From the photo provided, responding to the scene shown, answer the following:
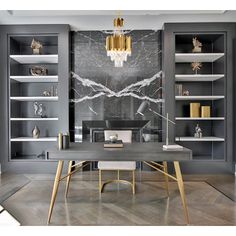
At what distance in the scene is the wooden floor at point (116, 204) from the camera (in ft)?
7.29

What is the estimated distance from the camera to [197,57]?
4.15 m

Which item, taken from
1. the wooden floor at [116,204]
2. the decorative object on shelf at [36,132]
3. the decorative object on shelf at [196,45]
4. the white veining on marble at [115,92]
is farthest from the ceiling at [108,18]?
the wooden floor at [116,204]

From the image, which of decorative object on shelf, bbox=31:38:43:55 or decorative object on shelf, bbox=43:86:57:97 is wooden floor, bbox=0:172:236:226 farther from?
decorative object on shelf, bbox=31:38:43:55

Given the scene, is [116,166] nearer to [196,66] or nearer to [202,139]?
[202,139]

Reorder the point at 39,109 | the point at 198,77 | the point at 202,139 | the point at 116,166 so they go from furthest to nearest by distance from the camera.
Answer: the point at 39,109 < the point at 198,77 < the point at 202,139 < the point at 116,166

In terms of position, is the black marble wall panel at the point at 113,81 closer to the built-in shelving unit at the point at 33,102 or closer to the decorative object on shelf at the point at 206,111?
the built-in shelving unit at the point at 33,102

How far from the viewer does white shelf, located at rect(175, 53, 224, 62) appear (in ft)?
13.0

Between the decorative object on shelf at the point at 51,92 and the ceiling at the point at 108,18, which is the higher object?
the ceiling at the point at 108,18

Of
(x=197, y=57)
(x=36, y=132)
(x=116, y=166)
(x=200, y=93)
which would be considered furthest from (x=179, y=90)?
(x=36, y=132)

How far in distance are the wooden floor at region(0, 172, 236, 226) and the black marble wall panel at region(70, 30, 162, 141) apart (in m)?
1.38

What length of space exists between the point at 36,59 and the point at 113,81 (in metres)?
1.48

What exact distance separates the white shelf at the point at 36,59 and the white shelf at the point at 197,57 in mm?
2242

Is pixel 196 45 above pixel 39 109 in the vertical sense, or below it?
above

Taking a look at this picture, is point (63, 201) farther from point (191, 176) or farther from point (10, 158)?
point (191, 176)
